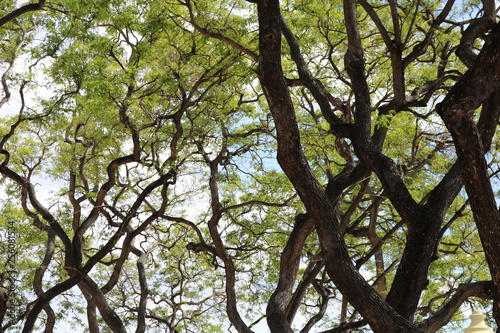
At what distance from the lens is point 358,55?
5898 millimetres

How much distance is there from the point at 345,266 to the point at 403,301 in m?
0.63

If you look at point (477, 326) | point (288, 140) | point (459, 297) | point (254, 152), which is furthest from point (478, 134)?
point (254, 152)

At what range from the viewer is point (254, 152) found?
9719 millimetres

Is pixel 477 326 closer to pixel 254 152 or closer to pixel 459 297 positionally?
pixel 459 297

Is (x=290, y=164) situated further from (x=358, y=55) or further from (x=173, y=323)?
(x=173, y=323)

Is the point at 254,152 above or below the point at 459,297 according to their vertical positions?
above

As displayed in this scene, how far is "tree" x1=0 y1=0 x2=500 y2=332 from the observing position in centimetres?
500

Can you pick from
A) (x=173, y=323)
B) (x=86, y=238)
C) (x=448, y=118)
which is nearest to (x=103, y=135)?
(x=86, y=238)

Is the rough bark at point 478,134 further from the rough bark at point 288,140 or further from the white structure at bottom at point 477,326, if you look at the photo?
the white structure at bottom at point 477,326

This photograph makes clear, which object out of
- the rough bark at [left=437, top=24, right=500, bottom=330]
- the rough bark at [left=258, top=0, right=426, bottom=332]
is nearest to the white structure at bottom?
the rough bark at [left=437, top=24, right=500, bottom=330]

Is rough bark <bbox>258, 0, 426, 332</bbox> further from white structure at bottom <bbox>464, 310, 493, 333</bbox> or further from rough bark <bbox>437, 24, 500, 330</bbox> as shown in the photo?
white structure at bottom <bbox>464, 310, 493, 333</bbox>

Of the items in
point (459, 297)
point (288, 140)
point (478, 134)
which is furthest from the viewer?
point (459, 297)

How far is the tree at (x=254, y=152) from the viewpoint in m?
5.00

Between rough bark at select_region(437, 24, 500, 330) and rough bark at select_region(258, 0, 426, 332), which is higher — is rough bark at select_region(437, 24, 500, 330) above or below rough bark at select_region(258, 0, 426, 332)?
below
